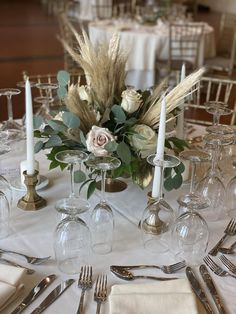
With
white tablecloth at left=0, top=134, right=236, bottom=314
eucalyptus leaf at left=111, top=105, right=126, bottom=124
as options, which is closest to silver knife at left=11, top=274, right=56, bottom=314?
white tablecloth at left=0, top=134, right=236, bottom=314

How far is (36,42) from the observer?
8023 mm

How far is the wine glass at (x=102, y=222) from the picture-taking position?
1306mm

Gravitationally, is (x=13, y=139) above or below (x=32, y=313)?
above

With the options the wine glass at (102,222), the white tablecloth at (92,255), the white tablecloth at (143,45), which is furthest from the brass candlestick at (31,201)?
the white tablecloth at (143,45)

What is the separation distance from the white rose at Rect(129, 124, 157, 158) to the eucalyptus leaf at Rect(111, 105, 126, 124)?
0.05 m

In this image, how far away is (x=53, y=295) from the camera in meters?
1.12

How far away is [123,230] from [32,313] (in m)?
0.45

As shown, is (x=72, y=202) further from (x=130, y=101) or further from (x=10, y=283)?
(x=130, y=101)

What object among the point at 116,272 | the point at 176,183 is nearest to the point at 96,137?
the point at 176,183

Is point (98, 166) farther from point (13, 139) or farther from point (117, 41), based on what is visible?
point (13, 139)

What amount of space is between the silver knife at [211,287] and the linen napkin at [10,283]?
1.58 ft

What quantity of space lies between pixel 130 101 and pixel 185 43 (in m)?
4.00

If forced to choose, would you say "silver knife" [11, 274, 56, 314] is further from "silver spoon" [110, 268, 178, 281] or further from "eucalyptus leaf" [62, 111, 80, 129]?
"eucalyptus leaf" [62, 111, 80, 129]

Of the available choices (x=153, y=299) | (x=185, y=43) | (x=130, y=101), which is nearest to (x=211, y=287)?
(x=153, y=299)
